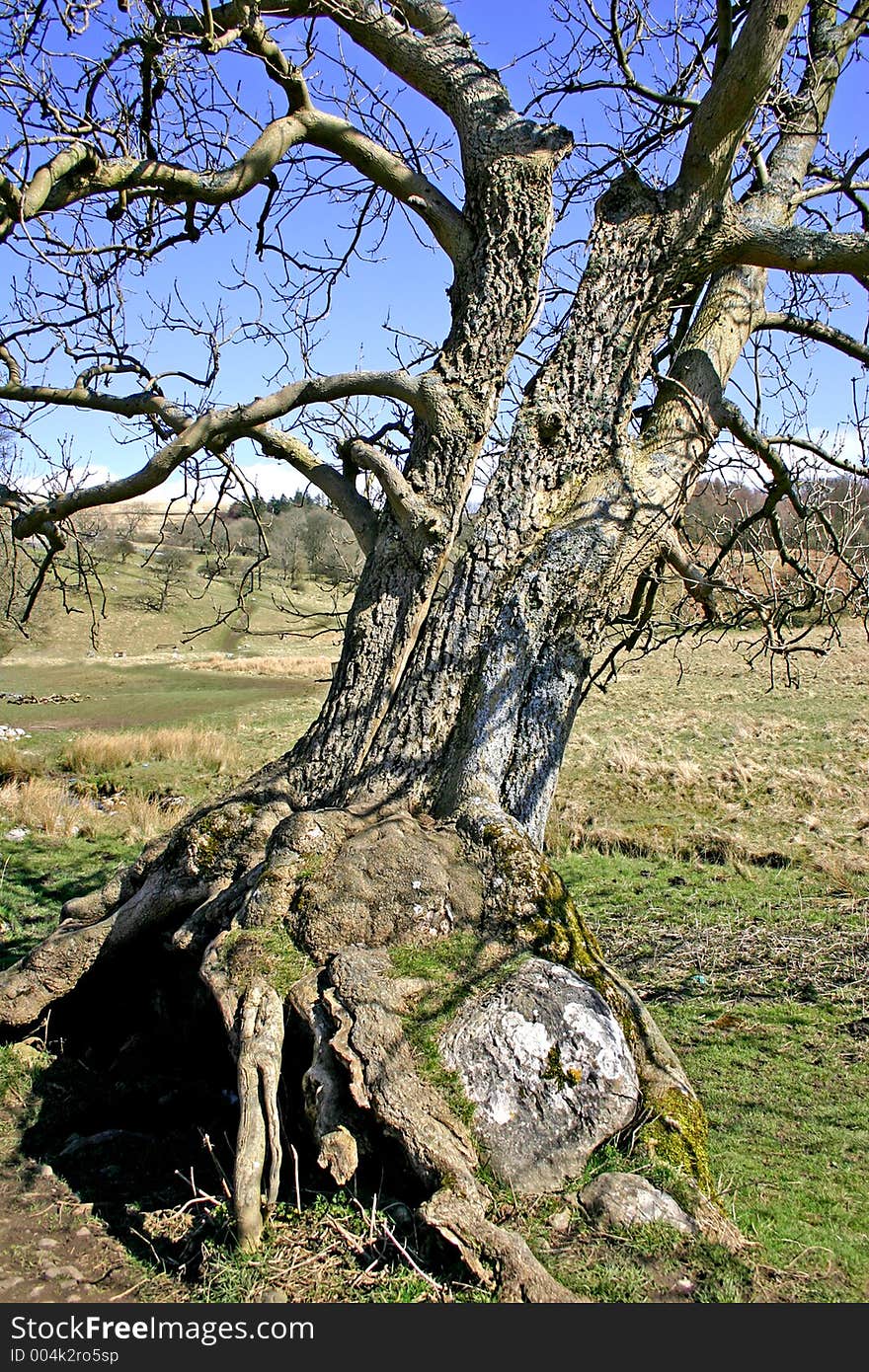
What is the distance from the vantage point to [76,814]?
40.1 ft

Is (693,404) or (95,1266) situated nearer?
(95,1266)

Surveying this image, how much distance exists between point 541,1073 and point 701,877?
6.87m

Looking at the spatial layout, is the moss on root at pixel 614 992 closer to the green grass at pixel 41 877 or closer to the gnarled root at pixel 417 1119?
the gnarled root at pixel 417 1119

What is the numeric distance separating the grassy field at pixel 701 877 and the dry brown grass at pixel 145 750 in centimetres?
6

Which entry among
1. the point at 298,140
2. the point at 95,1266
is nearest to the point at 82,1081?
the point at 95,1266

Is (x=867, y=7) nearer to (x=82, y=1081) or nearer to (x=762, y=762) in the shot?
(x=82, y=1081)

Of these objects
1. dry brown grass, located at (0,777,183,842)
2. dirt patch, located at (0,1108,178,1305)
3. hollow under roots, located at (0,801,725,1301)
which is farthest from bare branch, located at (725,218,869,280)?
dry brown grass, located at (0,777,183,842)

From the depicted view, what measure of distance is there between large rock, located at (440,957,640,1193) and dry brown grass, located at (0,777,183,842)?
8292 millimetres

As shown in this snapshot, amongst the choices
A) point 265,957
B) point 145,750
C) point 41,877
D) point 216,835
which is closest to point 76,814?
point 41,877

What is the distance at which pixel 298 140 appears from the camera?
18.6 feet

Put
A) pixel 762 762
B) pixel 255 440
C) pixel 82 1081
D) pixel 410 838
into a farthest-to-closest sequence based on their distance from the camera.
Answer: pixel 762 762 < pixel 255 440 < pixel 82 1081 < pixel 410 838

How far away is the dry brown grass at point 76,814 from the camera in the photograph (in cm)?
1164

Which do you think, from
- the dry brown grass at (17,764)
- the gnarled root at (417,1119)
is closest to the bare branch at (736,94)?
the gnarled root at (417,1119)

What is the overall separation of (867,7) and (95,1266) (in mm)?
8336
